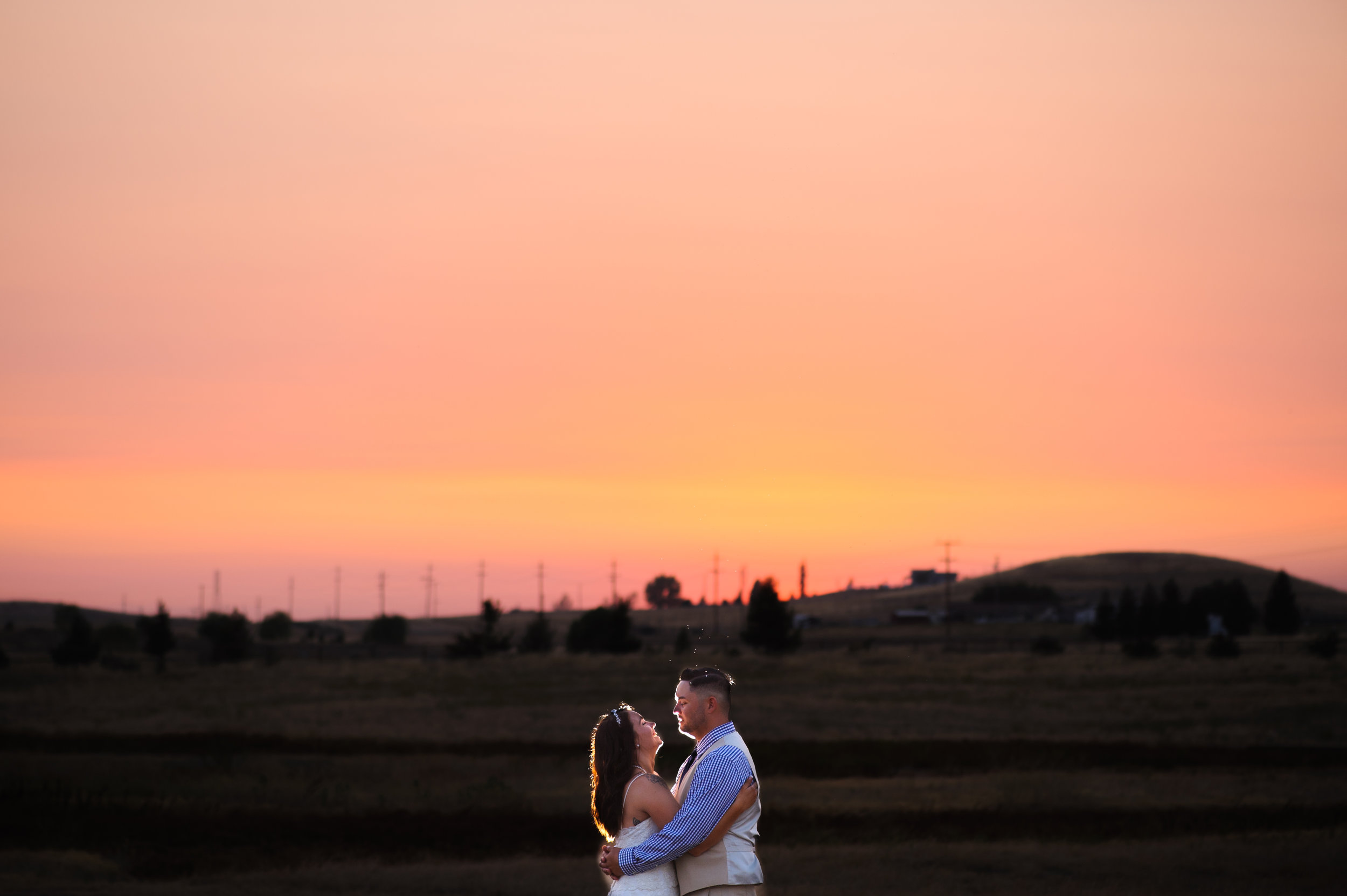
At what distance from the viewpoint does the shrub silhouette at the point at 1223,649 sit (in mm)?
83062

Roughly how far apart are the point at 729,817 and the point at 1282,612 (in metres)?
140

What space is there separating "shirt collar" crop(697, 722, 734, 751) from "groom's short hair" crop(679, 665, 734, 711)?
83mm

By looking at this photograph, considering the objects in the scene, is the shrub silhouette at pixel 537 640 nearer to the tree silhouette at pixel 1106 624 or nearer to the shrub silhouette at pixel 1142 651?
the shrub silhouette at pixel 1142 651

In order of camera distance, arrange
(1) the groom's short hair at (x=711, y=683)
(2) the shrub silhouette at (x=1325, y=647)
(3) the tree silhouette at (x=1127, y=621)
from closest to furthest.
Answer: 1. (1) the groom's short hair at (x=711, y=683)
2. (2) the shrub silhouette at (x=1325, y=647)
3. (3) the tree silhouette at (x=1127, y=621)

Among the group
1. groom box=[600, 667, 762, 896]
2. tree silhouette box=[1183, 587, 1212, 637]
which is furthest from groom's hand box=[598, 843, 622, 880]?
tree silhouette box=[1183, 587, 1212, 637]

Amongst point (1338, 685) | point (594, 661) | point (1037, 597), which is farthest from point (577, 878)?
point (1037, 597)

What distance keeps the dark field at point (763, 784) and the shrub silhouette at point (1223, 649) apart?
46.4ft

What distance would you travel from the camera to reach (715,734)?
6.23 meters

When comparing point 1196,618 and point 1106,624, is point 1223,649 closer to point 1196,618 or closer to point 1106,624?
point 1106,624

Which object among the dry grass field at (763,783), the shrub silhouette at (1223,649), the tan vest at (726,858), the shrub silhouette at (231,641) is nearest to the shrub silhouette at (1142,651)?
the shrub silhouette at (1223,649)

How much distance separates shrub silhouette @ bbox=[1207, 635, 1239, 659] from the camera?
273 feet

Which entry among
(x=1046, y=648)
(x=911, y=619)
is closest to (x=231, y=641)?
(x=1046, y=648)

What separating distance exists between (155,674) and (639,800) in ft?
271

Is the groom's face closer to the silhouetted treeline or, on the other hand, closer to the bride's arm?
the bride's arm
